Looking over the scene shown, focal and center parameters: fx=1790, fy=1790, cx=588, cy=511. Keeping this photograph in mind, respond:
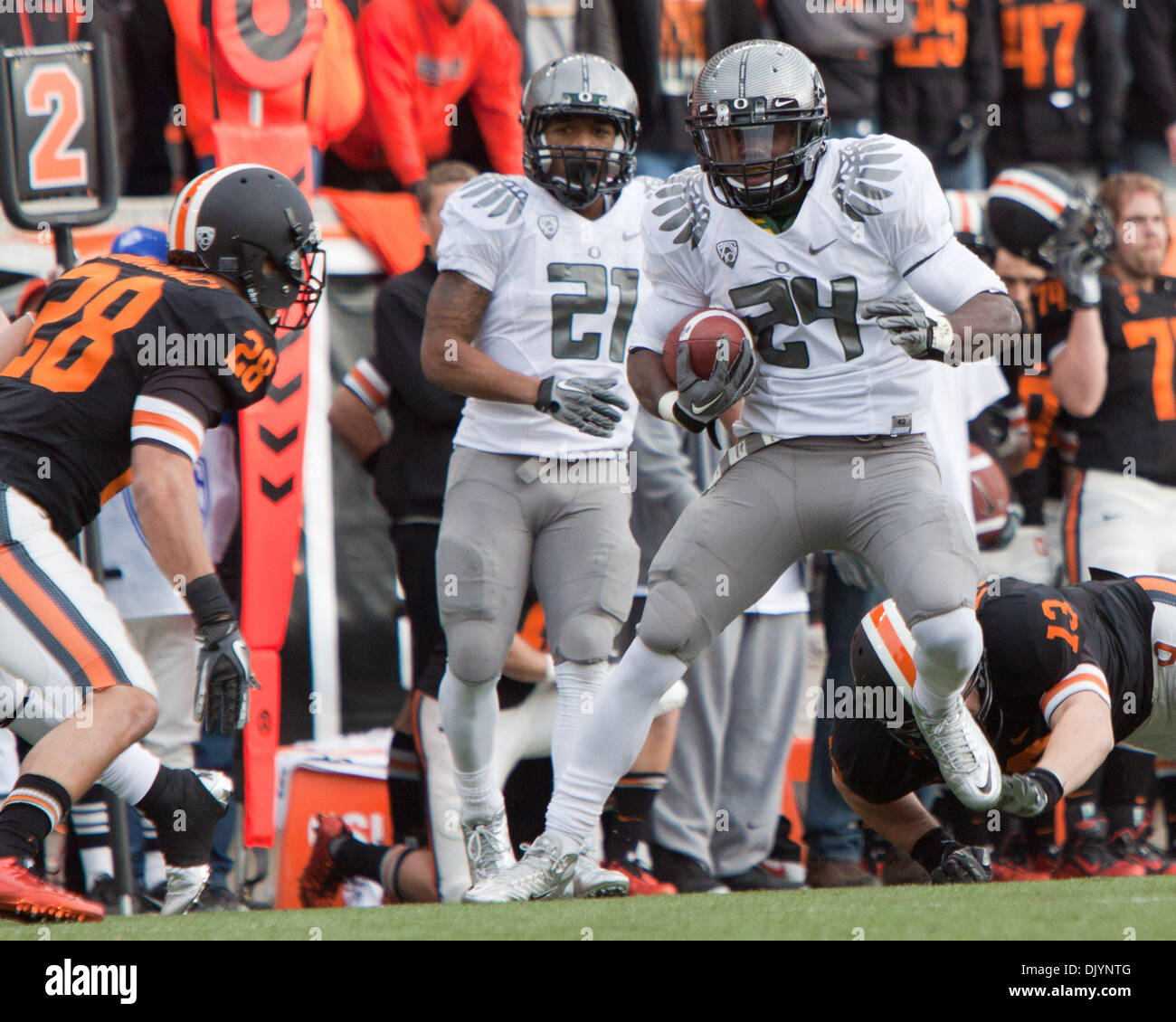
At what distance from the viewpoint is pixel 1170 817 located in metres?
5.86

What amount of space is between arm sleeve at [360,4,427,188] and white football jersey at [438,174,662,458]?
1.59 metres

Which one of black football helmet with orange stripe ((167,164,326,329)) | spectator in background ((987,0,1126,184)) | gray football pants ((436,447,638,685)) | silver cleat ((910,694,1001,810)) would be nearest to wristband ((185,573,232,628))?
gray football pants ((436,447,638,685))

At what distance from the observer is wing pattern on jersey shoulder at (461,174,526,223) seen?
4273 millimetres

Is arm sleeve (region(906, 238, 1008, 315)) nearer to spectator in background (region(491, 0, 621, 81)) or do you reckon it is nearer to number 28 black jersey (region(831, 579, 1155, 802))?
number 28 black jersey (region(831, 579, 1155, 802))

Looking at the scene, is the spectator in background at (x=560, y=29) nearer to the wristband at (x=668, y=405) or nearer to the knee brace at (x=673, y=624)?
the wristband at (x=668, y=405)

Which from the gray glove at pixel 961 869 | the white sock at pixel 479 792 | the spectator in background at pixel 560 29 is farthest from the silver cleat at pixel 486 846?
the spectator in background at pixel 560 29

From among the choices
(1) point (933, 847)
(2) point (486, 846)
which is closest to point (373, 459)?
(2) point (486, 846)

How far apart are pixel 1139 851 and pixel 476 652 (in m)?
2.20

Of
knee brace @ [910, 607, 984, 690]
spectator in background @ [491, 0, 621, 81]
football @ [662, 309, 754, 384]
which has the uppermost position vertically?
spectator in background @ [491, 0, 621, 81]

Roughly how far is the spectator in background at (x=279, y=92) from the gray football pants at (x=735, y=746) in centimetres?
209

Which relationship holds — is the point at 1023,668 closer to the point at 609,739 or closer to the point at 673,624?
the point at 673,624

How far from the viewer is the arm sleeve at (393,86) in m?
5.86
